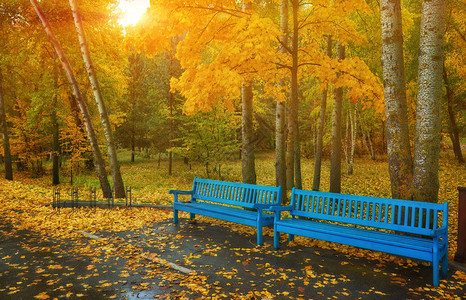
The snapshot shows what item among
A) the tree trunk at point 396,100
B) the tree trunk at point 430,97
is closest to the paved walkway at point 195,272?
the tree trunk at point 430,97

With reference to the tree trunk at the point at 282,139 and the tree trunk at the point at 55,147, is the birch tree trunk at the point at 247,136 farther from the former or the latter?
the tree trunk at the point at 55,147

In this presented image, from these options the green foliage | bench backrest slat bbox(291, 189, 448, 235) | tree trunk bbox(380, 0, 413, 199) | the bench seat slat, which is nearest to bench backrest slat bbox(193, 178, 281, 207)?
bench backrest slat bbox(291, 189, 448, 235)

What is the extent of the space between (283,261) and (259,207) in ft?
3.23

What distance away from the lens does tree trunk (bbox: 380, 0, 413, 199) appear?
5.04 m

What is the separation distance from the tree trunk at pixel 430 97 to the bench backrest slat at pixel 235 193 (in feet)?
7.49

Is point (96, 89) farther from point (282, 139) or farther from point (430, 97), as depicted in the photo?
point (430, 97)

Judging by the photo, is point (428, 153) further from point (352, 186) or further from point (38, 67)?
point (38, 67)

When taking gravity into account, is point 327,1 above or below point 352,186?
above

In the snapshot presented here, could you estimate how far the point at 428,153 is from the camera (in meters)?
4.73

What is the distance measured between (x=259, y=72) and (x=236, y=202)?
287 cm

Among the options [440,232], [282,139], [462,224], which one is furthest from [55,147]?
[462,224]

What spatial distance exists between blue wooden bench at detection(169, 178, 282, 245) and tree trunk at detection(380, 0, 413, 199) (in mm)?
1950

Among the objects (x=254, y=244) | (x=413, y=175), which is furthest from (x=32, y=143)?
(x=413, y=175)

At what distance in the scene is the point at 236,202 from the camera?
6391 mm
